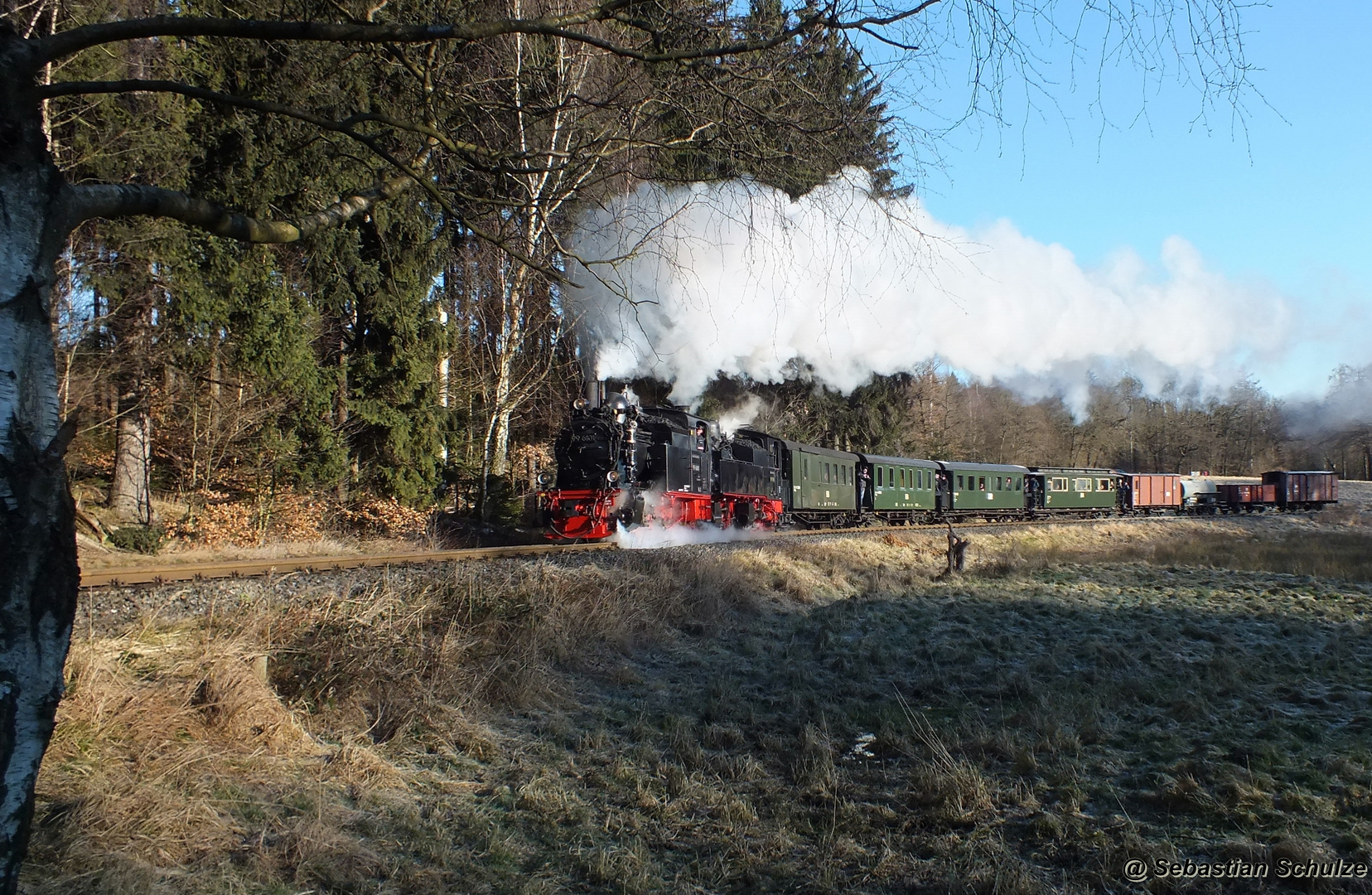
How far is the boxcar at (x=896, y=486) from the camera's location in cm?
2845

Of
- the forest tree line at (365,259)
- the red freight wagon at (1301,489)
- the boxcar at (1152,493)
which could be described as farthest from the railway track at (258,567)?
the red freight wagon at (1301,489)

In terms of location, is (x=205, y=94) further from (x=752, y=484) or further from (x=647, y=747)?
(x=752, y=484)

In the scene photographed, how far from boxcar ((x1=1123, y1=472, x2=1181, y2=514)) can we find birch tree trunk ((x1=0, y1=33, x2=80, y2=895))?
4620 centimetres

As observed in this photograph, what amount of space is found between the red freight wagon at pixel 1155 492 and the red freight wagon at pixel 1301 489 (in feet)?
20.2

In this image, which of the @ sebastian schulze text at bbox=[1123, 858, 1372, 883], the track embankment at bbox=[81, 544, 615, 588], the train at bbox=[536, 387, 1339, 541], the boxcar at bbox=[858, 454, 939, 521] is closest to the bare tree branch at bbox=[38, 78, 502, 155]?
the @ sebastian schulze text at bbox=[1123, 858, 1372, 883]

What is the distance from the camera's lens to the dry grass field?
4203 millimetres

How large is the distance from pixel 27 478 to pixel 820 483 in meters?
24.0

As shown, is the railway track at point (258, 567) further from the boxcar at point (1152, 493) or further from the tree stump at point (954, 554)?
the boxcar at point (1152, 493)

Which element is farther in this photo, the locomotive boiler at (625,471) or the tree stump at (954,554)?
the locomotive boiler at (625,471)

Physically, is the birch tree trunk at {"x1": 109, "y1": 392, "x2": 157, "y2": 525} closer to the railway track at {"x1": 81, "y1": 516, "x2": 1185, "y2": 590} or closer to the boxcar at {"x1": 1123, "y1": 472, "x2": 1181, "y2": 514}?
the railway track at {"x1": 81, "y1": 516, "x2": 1185, "y2": 590}

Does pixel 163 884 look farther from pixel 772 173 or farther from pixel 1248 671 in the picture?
pixel 1248 671

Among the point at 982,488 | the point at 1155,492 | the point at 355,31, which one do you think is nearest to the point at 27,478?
the point at 355,31

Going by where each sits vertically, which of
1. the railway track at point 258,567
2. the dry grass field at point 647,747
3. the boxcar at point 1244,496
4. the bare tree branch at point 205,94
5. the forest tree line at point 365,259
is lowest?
the dry grass field at point 647,747

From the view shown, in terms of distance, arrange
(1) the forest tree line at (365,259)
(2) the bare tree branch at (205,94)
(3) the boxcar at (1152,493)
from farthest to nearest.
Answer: (3) the boxcar at (1152,493)
(1) the forest tree line at (365,259)
(2) the bare tree branch at (205,94)
